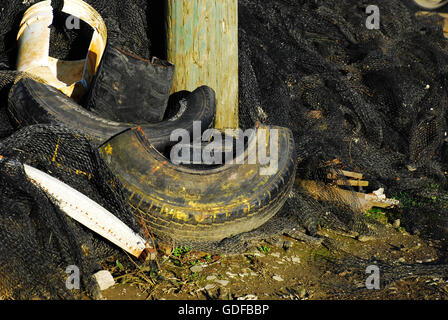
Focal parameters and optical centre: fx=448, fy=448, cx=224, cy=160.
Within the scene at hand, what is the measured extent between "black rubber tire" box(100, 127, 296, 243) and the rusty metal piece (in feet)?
3.74

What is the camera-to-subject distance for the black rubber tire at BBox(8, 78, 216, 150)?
3.13 meters

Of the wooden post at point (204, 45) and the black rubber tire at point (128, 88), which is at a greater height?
the wooden post at point (204, 45)

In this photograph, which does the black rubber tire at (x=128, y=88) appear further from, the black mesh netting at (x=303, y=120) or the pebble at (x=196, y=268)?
the pebble at (x=196, y=268)

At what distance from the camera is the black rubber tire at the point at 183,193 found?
9.29ft

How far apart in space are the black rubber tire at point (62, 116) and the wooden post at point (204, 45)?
71 centimetres

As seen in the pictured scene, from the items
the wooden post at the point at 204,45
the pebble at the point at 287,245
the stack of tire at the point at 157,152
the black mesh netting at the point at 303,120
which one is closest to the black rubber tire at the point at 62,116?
the stack of tire at the point at 157,152

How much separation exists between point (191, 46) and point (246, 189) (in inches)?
60.8

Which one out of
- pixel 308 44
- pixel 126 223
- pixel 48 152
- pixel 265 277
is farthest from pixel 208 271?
pixel 308 44

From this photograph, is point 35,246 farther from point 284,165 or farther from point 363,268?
point 363,268

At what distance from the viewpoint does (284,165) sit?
320cm

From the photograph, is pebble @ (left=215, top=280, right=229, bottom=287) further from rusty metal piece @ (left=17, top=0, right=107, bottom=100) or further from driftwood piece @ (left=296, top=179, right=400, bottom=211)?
rusty metal piece @ (left=17, top=0, right=107, bottom=100)

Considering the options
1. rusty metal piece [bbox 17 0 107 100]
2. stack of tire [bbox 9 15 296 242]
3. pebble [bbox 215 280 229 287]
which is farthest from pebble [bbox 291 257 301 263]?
rusty metal piece [bbox 17 0 107 100]

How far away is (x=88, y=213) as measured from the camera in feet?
8.38

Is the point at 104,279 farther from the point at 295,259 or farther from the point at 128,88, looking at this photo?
the point at 128,88
